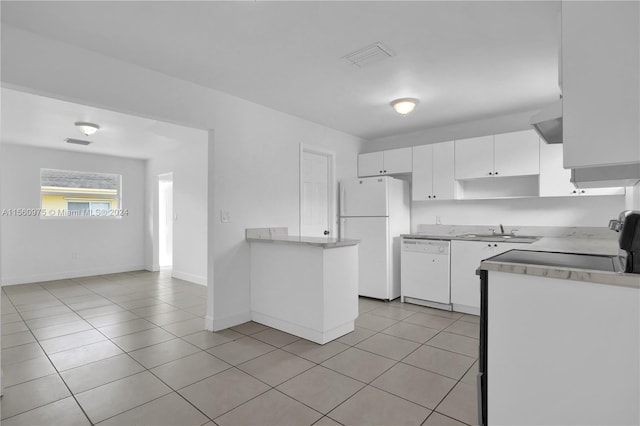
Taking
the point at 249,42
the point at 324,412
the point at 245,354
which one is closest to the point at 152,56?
the point at 249,42

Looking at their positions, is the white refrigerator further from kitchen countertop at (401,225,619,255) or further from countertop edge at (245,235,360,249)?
countertop edge at (245,235,360,249)

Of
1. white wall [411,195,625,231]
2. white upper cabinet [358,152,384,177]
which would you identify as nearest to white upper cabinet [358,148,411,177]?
white upper cabinet [358,152,384,177]

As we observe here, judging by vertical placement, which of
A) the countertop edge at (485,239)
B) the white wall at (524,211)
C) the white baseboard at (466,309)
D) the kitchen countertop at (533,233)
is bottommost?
the white baseboard at (466,309)

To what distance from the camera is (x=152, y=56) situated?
8.63ft

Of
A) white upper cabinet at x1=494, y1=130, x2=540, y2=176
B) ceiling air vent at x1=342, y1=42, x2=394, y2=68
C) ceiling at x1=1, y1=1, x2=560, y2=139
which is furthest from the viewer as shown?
white upper cabinet at x1=494, y1=130, x2=540, y2=176

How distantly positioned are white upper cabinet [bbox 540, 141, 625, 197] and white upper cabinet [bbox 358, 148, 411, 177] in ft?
5.33

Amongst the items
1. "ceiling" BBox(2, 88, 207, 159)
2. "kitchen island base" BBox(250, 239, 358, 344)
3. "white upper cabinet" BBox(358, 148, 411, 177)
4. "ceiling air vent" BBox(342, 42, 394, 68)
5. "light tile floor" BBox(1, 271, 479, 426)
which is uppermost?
"ceiling air vent" BBox(342, 42, 394, 68)

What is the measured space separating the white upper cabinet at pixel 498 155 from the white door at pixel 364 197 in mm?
1014

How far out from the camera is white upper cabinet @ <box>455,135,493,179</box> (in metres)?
4.01

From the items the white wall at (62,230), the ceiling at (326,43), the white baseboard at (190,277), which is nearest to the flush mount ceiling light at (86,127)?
the white wall at (62,230)

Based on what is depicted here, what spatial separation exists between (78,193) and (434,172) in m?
6.62

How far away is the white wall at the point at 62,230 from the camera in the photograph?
18.4 feet

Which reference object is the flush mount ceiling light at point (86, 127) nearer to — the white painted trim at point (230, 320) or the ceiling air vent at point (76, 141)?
the ceiling air vent at point (76, 141)

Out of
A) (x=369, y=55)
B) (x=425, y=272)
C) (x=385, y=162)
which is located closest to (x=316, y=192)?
(x=385, y=162)
